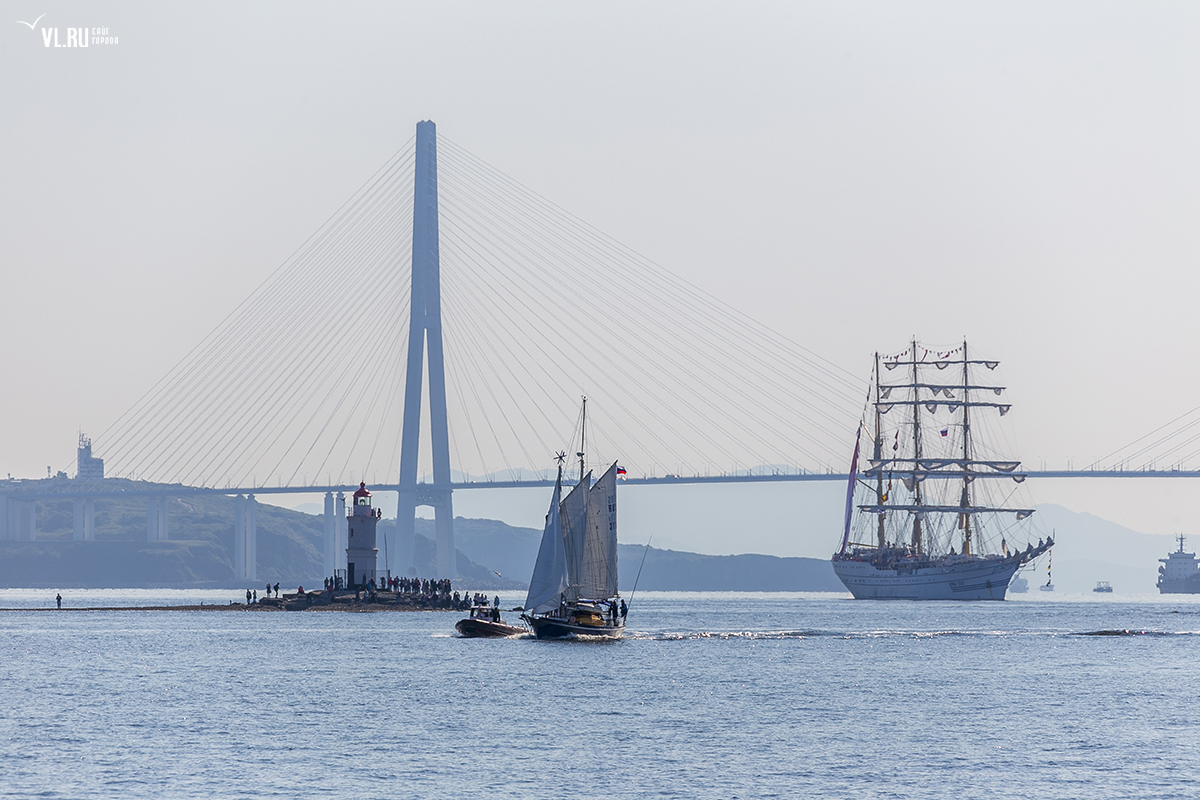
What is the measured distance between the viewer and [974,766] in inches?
1519

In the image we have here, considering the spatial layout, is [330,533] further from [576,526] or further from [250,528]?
[576,526]

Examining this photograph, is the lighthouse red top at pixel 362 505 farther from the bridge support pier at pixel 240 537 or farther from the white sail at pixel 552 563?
the bridge support pier at pixel 240 537

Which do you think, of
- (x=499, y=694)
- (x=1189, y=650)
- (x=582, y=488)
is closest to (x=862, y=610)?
(x=1189, y=650)

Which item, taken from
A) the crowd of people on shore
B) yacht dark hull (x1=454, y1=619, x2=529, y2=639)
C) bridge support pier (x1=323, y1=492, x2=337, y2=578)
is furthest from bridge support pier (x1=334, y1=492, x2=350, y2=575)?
yacht dark hull (x1=454, y1=619, x2=529, y2=639)

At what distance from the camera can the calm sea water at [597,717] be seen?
36250 millimetres

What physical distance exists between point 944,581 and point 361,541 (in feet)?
227

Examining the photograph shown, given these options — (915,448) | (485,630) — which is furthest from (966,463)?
(485,630)

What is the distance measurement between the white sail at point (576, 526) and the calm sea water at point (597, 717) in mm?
3715

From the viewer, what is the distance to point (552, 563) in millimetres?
74562

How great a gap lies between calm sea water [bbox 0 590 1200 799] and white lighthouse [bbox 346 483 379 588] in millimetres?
26911

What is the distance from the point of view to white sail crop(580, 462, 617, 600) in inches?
2874

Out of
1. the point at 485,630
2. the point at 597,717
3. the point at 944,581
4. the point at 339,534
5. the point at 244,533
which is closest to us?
the point at 597,717

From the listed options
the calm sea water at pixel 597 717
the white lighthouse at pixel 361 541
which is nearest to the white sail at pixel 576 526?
the calm sea water at pixel 597 717

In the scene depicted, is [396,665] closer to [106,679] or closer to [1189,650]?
[106,679]
